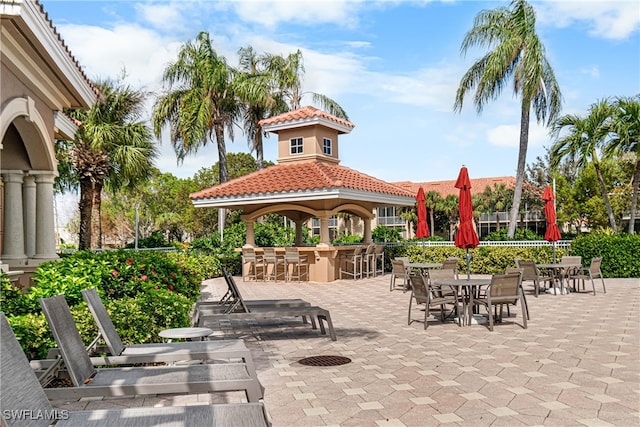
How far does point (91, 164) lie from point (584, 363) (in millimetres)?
19377

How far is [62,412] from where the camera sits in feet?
10.9

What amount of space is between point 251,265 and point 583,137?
50.7ft

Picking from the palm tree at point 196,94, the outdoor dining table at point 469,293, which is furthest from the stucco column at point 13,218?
the palm tree at point 196,94

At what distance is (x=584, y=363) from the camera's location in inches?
268

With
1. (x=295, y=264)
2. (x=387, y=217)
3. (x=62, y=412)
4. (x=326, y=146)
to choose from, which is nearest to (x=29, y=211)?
(x=62, y=412)

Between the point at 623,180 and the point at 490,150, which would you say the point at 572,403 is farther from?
the point at 623,180

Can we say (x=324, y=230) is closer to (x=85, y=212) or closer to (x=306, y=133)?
(x=306, y=133)

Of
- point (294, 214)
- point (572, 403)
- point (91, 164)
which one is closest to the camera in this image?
point (572, 403)

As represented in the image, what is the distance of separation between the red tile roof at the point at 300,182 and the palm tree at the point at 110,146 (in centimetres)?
272

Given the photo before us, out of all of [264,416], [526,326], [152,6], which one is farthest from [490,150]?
[264,416]

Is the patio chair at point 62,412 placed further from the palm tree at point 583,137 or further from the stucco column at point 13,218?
the palm tree at point 583,137

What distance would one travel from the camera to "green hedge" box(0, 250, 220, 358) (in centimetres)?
562

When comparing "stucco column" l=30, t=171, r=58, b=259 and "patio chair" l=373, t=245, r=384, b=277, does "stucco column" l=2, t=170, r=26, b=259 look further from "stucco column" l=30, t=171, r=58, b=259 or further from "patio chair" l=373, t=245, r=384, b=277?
"patio chair" l=373, t=245, r=384, b=277

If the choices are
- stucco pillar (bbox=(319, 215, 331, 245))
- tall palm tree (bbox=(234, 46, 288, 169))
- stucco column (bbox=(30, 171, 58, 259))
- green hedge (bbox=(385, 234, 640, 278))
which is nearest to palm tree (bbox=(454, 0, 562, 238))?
green hedge (bbox=(385, 234, 640, 278))
